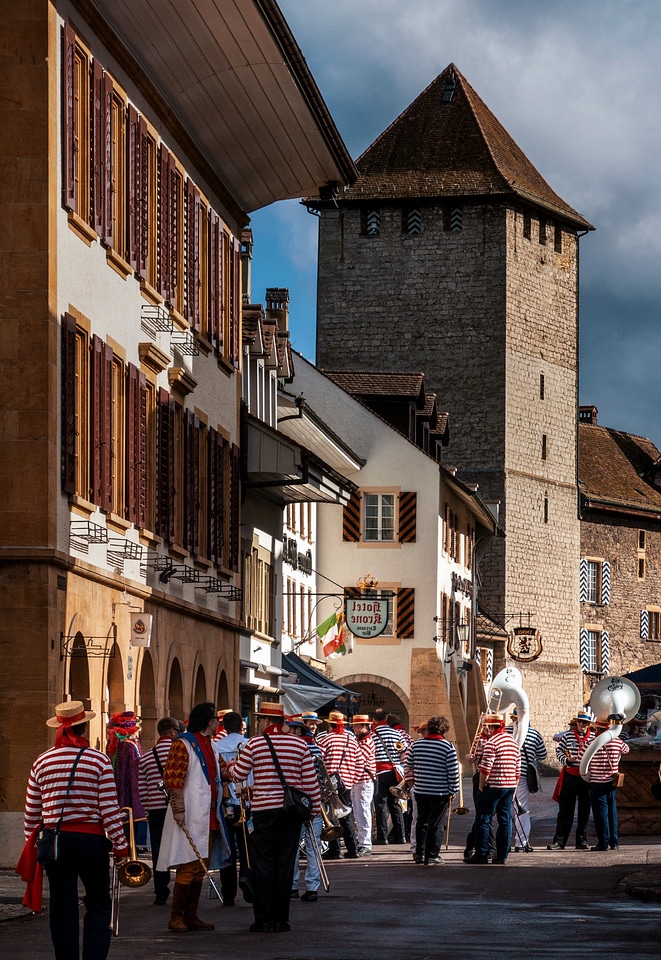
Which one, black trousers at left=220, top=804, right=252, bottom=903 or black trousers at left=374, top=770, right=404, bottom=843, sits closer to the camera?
black trousers at left=220, top=804, right=252, bottom=903

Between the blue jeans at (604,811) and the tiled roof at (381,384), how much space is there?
33654mm

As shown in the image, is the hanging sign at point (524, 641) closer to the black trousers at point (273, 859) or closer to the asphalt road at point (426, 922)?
the asphalt road at point (426, 922)

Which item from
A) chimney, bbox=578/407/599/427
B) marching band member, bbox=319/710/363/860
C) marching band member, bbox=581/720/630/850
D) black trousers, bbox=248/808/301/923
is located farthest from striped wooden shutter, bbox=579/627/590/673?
black trousers, bbox=248/808/301/923

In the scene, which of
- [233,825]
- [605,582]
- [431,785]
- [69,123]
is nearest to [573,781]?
[431,785]

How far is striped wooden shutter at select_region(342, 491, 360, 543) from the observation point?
57438mm

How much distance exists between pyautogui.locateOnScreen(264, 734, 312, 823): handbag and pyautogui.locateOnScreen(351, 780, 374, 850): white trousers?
1022 cm

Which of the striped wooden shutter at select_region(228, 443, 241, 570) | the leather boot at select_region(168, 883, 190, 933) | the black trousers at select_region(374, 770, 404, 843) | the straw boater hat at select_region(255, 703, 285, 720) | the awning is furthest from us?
the awning

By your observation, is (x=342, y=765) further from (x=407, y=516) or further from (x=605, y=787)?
(x=407, y=516)

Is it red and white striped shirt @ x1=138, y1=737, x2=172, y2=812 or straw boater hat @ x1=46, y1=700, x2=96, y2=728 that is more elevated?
straw boater hat @ x1=46, y1=700, x2=96, y2=728

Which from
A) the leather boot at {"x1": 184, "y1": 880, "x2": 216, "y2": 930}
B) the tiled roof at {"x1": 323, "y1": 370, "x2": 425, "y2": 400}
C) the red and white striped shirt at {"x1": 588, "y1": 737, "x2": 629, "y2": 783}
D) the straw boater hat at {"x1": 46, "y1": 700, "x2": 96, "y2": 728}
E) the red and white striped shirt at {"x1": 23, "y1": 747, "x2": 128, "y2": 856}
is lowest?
the leather boot at {"x1": 184, "y1": 880, "x2": 216, "y2": 930}

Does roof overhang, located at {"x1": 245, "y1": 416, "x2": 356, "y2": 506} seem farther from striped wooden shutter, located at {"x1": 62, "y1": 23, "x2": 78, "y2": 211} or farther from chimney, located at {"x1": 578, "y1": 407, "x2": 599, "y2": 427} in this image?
chimney, located at {"x1": 578, "y1": 407, "x2": 599, "y2": 427}

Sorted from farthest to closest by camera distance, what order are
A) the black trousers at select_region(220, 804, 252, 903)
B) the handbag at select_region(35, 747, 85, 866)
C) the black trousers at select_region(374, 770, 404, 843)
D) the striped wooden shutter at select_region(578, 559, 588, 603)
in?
1. the striped wooden shutter at select_region(578, 559, 588, 603)
2. the black trousers at select_region(374, 770, 404, 843)
3. the black trousers at select_region(220, 804, 252, 903)
4. the handbag at select_region(35, 747, 85, 866)

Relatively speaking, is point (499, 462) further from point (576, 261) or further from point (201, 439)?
point (201, 439)

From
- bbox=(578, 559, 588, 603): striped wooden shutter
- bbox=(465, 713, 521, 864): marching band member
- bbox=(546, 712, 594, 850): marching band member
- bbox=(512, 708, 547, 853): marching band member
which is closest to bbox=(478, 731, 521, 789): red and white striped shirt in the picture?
bbox=(465, 713, 521, 864): marching band member
